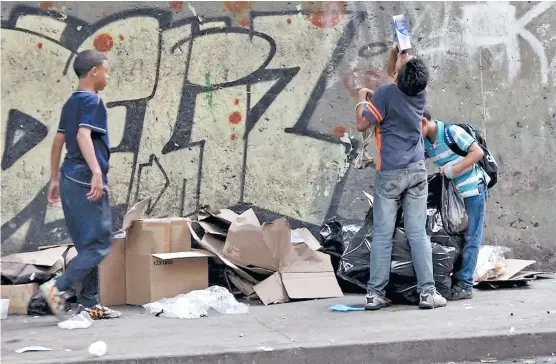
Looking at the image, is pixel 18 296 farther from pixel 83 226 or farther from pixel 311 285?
pixel 311 285

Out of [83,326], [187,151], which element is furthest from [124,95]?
[83,326]

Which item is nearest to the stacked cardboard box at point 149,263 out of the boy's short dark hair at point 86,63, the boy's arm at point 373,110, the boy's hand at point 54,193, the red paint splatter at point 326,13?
the boy's hand at point 54,193

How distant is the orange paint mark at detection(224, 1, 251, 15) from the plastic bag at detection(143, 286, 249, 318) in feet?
7.75

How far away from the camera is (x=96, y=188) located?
5.38m

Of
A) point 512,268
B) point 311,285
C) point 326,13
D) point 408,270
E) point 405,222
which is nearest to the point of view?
point 405,222

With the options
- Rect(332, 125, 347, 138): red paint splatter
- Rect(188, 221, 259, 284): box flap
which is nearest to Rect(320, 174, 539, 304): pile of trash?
Rect(188, 221, 259, 284): box flap

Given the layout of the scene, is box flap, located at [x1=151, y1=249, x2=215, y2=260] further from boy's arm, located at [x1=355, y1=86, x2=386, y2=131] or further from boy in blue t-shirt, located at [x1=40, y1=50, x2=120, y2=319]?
boy's arm, located at [x1=355, y1=86, x2=386, y2=131]

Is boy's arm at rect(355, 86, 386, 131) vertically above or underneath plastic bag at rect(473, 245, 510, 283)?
above

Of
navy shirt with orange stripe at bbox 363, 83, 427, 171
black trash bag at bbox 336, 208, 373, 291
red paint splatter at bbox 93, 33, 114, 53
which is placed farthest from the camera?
red paint splatter at bbox 93, 33, 114, 53

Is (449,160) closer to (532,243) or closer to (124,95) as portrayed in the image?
(532,243)

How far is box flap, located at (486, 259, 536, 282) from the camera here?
685 cm

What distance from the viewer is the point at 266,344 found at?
4.95 metres

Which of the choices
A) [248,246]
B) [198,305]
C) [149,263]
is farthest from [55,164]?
[248,246]

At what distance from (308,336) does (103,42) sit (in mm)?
3102
